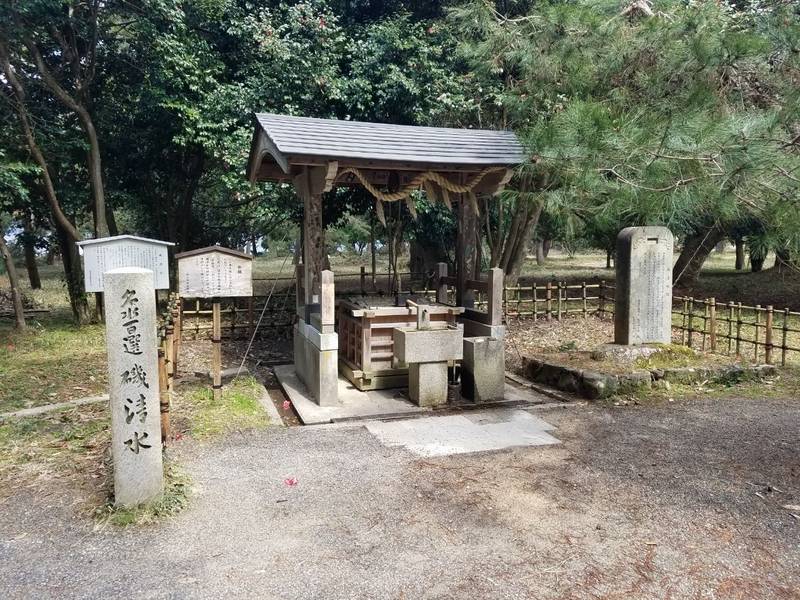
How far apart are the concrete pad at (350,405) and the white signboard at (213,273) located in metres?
1.41

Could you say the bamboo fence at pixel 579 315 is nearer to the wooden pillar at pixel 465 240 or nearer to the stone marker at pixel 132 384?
the wooden pillar at pixel 465 240

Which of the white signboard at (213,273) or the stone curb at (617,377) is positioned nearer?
the white signboard at (213,273)

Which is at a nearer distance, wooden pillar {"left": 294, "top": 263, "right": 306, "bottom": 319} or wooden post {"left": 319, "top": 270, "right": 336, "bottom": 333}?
wooden post {"left": 319, "top": 270, "right": 336, "bottom": 333}

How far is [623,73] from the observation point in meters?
7.75

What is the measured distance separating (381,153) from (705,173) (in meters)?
3.26

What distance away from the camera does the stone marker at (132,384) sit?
377cm

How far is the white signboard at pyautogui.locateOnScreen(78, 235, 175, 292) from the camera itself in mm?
6758

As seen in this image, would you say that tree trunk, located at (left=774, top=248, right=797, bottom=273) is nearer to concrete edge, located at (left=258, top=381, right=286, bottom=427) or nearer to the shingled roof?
the shingled roof

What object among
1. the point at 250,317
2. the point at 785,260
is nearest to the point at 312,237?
Result: the point at 250,317

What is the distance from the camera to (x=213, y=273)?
6492mm

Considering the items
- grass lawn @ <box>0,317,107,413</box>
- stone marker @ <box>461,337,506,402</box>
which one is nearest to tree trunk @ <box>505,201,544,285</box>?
stone marker @ <box>461,337,506,402</box>

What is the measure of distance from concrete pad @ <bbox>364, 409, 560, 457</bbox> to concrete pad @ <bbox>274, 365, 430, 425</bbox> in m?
0.29

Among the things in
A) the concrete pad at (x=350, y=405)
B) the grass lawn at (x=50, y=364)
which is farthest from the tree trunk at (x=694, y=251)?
the grass lawn at (x=50, y=364)

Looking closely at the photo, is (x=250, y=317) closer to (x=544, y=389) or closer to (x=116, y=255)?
(x=116, y=255)
